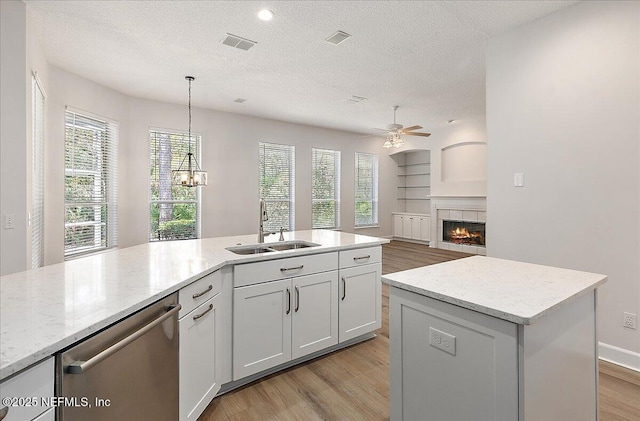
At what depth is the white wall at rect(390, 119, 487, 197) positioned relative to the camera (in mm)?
7035

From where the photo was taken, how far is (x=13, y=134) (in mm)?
2678

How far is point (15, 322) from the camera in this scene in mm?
976

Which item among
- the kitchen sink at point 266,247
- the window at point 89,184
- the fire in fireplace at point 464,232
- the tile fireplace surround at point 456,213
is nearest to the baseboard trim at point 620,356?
the kitchen sink at point 266,247

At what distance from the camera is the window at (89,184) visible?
423 centimetres

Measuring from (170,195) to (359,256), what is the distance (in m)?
4.24

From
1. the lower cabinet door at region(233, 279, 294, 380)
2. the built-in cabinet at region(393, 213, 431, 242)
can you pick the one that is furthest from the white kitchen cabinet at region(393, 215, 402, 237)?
the lower cabinet door at region(233, 279, 294, 380)

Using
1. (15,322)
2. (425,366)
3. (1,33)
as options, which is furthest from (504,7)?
(1,33)

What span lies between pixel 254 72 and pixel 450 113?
405cm

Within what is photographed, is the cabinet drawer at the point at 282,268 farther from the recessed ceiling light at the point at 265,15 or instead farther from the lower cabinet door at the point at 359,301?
the recessed ceiling light at the point at 265,15

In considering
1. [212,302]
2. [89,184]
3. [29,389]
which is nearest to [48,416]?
[29,389]

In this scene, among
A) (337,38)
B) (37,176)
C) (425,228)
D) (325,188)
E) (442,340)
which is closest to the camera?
(442,340)

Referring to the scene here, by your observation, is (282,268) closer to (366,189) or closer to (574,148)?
(574,148)

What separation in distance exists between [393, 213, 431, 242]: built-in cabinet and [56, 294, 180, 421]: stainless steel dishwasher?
24.9 feet

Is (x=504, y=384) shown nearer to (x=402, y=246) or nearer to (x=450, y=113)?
(x=450, y=113)
